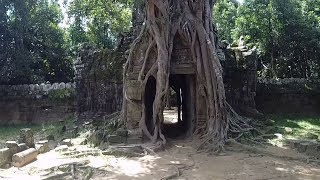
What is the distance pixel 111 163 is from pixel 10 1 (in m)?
11.0

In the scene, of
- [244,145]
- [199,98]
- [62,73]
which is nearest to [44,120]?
[62,73]

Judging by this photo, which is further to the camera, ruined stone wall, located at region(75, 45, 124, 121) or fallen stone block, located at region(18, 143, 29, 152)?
ruined stone wall, located at region(75, 45, 124, 121)

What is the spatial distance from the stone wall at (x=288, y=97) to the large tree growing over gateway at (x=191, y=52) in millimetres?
4269

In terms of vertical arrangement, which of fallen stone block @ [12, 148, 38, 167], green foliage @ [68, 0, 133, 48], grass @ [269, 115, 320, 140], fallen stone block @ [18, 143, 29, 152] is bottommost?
fallen stone block @ [12, 148, 38, 167]

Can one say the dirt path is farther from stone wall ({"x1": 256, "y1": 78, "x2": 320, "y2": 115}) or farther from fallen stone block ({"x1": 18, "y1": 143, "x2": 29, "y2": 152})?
stone wall ({"x1": 256, "y1": 78, "x2": 320, "y2": 115})

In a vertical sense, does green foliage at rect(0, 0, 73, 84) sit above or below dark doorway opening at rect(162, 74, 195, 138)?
above

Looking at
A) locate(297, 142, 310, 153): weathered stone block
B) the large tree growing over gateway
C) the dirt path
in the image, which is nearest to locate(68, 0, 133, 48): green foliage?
the large tree growing over gateway

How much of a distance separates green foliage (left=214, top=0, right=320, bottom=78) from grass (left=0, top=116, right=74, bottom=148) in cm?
924

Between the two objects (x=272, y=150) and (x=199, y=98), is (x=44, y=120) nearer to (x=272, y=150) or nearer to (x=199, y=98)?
(x=199, y=98)

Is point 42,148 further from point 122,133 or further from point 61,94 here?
point 61,94

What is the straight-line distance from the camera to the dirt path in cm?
646

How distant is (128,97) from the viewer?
9.85 m

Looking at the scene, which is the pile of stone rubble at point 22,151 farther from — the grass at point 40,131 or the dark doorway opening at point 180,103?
the dark doorway opening at point 180,103

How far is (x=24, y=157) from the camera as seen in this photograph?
7.55 meters
